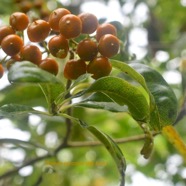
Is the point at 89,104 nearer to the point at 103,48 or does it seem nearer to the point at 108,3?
the point at 103,48

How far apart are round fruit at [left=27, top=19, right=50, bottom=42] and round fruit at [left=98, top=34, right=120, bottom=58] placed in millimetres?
143

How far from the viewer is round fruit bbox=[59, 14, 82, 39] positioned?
108 centimetres

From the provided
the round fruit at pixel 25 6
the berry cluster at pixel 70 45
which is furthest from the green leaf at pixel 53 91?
the round fruit at pixel 25 6

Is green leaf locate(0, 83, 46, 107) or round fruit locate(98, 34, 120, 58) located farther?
green leaf locate(0, 83, 46, 107)

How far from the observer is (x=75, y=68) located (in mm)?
1098

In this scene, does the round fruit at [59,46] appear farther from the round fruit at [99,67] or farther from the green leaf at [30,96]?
the green leaf at [30,96]

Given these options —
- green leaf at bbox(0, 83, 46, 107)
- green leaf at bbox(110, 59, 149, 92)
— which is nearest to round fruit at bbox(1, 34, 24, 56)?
green leaf at bbox(110, 59, 149, 92)

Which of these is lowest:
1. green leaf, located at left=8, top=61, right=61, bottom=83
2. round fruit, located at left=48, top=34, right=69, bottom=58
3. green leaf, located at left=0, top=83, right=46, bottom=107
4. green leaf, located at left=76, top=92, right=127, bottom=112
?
green leaf, located at left=0, top=83, right=46, bottom=107

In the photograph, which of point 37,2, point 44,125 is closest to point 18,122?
point 44,125

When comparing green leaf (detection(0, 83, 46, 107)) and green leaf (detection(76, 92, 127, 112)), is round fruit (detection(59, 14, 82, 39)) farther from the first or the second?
green leaf (detection(0, 83, 46, 107))

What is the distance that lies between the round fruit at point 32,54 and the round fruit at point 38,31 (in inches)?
2.0

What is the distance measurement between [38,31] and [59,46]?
0.24 feet

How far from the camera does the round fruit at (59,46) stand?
110 centimetres

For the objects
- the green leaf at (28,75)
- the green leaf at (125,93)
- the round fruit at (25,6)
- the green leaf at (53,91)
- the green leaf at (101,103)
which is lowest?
the round fruit at (25,6)
